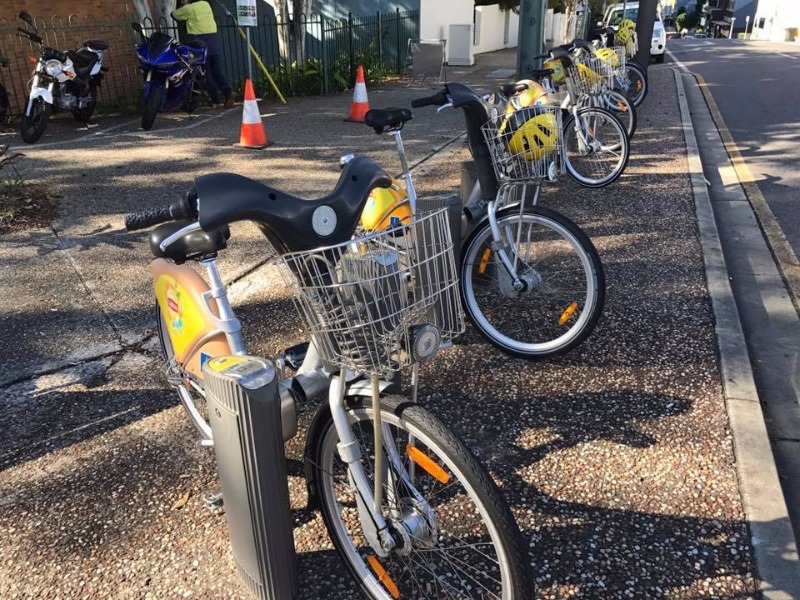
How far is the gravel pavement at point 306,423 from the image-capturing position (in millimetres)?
2428

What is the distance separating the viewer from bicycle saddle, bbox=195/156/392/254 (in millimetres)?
1773

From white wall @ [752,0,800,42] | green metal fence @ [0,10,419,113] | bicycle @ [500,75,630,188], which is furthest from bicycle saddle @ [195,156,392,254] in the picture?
white wall @ [752,0,800,42]

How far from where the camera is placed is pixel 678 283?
4.73 meters

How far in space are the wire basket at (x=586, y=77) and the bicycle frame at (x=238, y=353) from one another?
524 cm

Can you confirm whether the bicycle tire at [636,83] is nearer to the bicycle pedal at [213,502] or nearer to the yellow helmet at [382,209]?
the yellow helmet at [382,209]

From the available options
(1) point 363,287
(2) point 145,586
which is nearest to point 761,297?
(1) point 363,287

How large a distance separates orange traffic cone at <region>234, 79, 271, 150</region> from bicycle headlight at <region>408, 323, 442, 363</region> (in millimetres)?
7060

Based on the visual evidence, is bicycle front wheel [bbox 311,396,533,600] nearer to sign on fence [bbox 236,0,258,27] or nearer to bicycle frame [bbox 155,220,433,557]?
bicycle frame [bbox 155,220,433,557]

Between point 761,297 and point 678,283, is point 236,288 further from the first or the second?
point 761,297

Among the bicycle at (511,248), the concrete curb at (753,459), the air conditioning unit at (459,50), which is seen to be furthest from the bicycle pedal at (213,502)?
the air conditioning unit at (459,50)

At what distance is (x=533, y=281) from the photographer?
3709mm

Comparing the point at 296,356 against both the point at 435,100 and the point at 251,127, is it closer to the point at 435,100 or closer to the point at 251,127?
the point at 435,100

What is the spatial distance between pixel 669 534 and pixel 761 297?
9.36 ft

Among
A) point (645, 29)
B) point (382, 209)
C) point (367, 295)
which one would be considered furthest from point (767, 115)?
point (367, 295)
